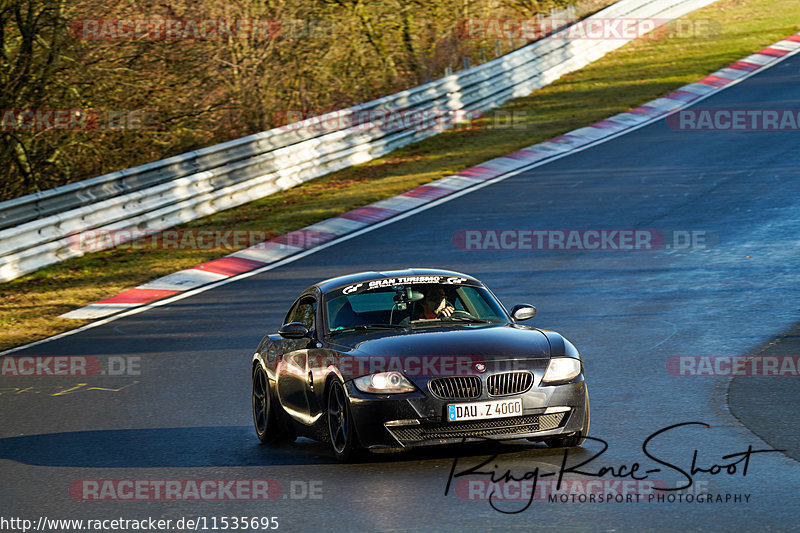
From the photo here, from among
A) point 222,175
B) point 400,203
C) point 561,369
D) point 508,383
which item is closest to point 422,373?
point 508,383

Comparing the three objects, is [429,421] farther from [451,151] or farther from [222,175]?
[451,151]

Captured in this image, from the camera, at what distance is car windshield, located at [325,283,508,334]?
9.21m

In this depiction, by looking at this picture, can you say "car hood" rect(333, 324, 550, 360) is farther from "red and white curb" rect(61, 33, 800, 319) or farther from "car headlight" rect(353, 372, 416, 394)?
"red and white curb" rect(61, 33, 800, 319)

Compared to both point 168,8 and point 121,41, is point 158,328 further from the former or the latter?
point 168,8

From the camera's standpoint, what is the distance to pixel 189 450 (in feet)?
30.5

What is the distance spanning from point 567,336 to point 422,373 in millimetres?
5085

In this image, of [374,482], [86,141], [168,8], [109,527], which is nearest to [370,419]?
[374,482]

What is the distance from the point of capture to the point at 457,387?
314 inches

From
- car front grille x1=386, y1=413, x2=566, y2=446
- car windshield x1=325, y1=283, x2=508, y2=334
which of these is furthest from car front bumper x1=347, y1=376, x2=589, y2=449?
car windshield x1=325, y1=283, x2=508, y2=334

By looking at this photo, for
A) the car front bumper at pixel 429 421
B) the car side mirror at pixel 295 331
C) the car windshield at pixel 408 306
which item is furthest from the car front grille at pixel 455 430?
the car side mirror at pixel 295 331

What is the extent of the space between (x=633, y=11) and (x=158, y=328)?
30151 mm

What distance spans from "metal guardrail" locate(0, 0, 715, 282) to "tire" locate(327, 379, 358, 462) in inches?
440

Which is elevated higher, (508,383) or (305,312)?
(305,312)

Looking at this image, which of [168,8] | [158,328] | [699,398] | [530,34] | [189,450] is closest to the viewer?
[189,450]
